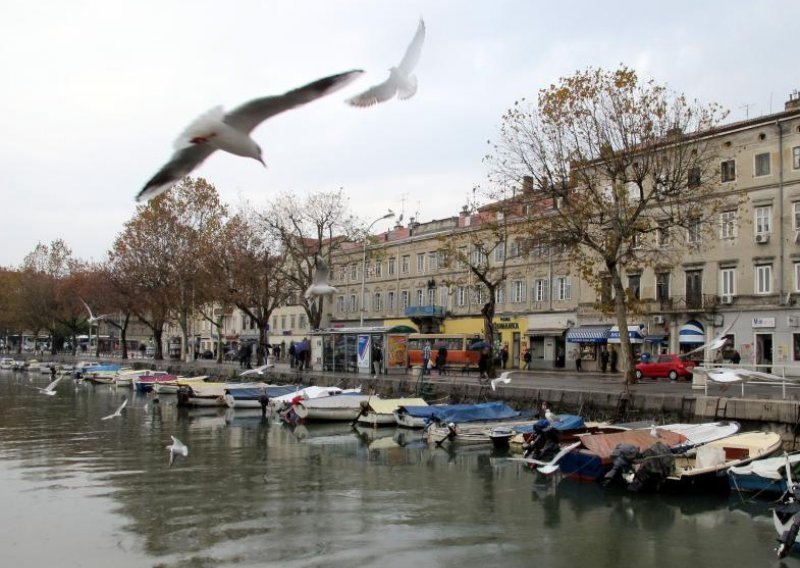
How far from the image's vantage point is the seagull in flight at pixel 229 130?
241 inches

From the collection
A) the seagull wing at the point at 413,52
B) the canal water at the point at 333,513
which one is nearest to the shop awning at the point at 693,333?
the canal water at the point at 333,513

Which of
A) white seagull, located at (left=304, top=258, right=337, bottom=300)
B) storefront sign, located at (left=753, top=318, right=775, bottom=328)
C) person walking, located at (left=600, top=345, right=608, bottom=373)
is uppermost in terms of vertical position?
white seagull, located at (left=304, top=258, right=337, bottom=300)

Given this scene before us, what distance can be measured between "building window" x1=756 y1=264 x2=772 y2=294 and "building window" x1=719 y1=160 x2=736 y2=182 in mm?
5660

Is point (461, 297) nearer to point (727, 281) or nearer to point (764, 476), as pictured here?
point (727, 281)

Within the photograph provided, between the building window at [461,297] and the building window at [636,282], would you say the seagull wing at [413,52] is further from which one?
the building window at [461,297]

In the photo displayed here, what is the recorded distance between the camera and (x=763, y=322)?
43.0m

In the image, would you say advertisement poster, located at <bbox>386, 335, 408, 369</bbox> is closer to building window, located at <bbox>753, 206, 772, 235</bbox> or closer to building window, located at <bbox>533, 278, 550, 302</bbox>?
building window, located at <bbox>533, 278, 550, 302</bbox>

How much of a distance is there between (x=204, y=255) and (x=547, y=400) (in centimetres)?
3140

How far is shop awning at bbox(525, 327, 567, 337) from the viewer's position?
56094 mm

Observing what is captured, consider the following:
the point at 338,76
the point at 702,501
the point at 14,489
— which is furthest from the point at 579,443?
the point at 338,76

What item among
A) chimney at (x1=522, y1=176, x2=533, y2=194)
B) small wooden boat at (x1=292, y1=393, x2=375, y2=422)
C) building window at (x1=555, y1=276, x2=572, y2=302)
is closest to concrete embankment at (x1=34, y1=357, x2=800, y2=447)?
small wooden boat at (x1=292, y1=393, x2=375, y2=422)

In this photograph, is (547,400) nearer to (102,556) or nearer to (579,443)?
(579,443)

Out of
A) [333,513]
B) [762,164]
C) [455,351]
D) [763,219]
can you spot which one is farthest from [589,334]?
[333,513]

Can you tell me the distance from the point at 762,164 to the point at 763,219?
327 centimetres
